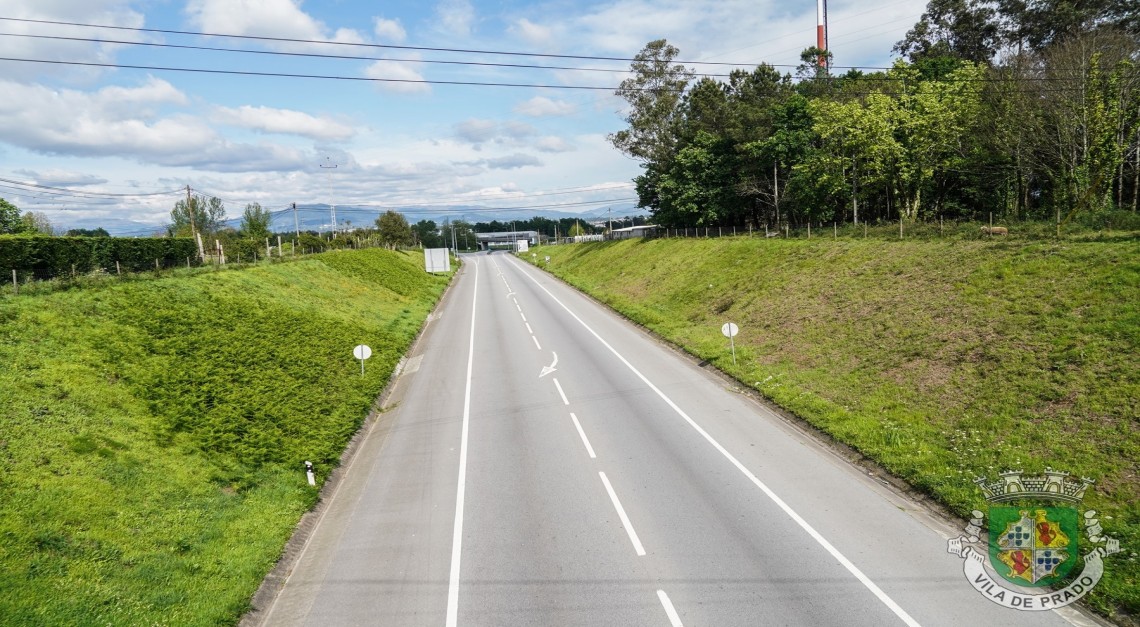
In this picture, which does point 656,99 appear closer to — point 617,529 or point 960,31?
point 960,31

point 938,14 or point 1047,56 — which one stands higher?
point 938,14

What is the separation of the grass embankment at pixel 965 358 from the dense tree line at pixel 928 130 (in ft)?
25.7

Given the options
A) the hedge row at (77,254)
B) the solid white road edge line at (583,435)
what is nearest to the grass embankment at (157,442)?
the hedge row at (77,254)

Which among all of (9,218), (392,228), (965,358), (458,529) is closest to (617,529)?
(458,529)

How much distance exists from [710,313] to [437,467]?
2053 cm

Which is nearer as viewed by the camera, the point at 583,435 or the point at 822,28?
the point at 583,435

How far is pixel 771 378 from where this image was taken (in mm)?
19266

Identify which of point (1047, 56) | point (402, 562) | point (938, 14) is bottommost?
point (402, 562)

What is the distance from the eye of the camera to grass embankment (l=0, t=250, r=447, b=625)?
27.4 ft

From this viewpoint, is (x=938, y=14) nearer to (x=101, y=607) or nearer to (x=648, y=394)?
(x=648, y=394)

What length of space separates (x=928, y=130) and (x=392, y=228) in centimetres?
7045

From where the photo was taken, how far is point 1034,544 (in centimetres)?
951

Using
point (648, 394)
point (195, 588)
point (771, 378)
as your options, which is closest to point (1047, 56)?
point (771, 378)

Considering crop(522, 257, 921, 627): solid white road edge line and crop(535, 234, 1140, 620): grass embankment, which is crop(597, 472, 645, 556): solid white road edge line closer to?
crop(522, 257, 921, 627): solid white road edge line
